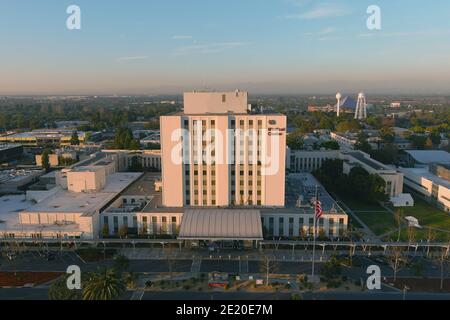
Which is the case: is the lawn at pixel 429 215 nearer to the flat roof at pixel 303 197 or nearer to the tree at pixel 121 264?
the flat roof at pixel 303 197

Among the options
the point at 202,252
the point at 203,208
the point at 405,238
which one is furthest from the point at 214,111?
the point at 405,238

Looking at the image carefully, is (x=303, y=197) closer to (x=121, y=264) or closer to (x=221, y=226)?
(x=221, y=226)

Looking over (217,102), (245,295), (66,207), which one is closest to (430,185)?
(217,102)

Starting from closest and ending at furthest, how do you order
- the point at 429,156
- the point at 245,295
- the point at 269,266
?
the point at 245,295 → the point at 269,266 → the point at 429,156

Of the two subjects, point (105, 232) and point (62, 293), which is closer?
point (62, 293)

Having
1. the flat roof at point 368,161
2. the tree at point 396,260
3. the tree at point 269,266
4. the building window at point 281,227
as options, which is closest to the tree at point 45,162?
the building window at point 281,227

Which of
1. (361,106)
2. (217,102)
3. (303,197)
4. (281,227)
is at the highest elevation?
(361,106)
